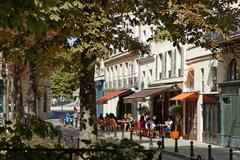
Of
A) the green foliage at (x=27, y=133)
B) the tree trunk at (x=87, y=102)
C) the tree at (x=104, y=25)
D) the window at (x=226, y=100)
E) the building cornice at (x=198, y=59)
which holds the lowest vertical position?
the green foliage at (x=27, y=133)

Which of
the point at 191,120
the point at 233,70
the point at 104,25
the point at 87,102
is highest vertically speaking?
the point at 233,70

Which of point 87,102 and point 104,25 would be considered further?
point 87,102

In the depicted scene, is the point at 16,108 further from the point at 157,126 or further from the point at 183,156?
the point at 157,126

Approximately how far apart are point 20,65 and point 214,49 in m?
15.7

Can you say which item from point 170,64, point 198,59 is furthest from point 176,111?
point 170,64

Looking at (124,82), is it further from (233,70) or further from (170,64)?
(233,70)

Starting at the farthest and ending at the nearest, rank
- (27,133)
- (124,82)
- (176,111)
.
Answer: (124,82), (176,111), (27,133)

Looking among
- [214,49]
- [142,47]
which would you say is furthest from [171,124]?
[214,49]

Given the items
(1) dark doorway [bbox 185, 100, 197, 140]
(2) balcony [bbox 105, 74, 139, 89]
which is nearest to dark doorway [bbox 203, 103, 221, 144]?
(1) dark doorway [bbox 185, 100, 197, 140]

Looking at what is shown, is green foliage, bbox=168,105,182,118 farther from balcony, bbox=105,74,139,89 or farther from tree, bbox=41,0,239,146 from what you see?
tree, bbox=41,0,239,146

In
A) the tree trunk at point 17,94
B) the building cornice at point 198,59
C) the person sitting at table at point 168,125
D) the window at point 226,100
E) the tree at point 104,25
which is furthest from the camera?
the person sitting at table at point 168,125

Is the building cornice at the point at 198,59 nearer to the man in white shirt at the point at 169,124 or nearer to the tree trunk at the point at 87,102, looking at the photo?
the man in white shirt at the point at 169,124

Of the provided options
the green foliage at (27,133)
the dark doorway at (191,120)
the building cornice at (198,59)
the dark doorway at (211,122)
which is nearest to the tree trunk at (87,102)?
the green foliage at (27,133)

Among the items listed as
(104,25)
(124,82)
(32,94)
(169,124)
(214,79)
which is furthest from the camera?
(124,82)
